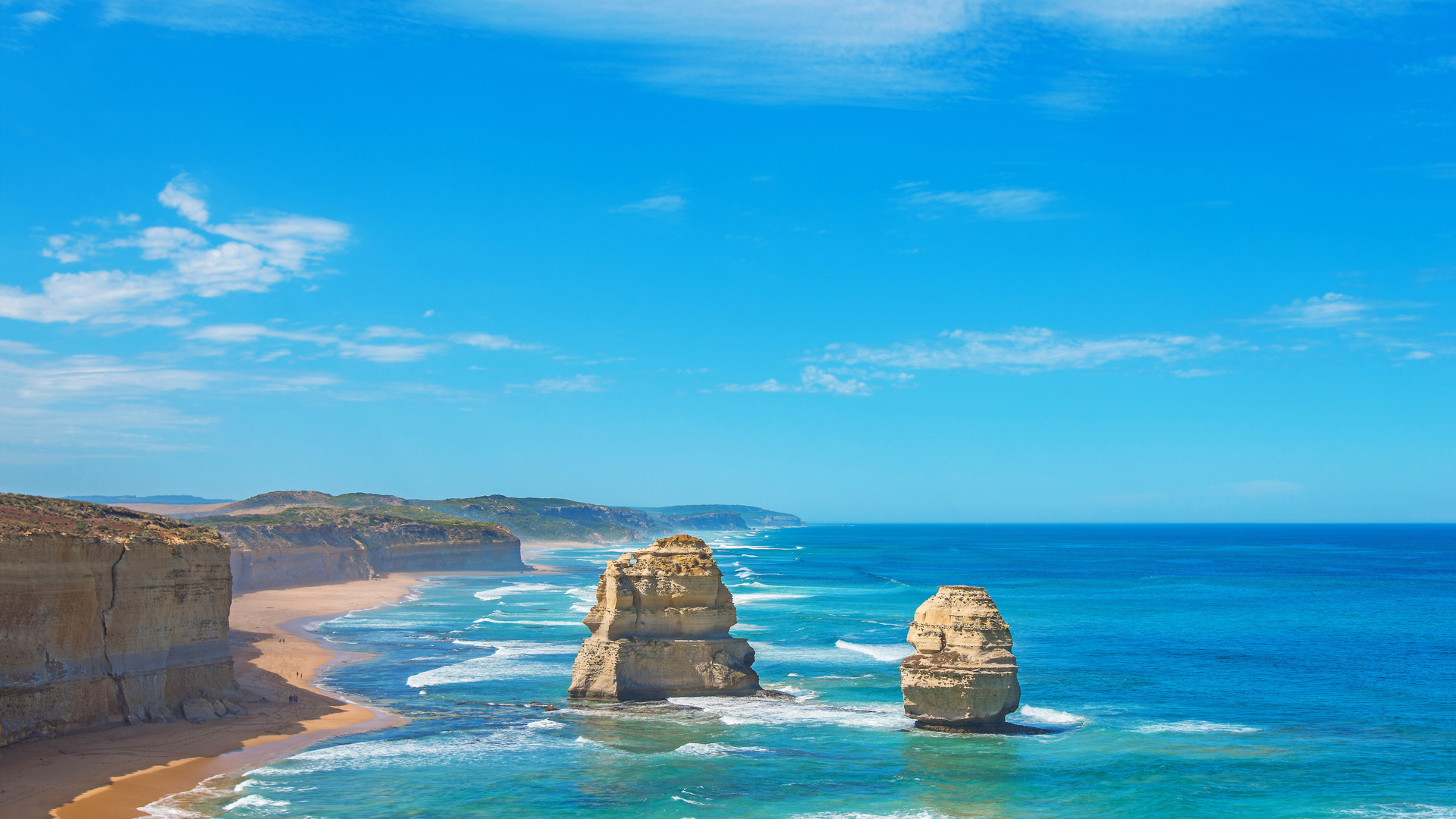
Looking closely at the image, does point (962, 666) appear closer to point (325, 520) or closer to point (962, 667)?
point (962, 667)

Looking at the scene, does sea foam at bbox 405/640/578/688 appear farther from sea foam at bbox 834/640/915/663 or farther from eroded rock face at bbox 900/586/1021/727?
eroded rock face at bbox 900/586/1021/727

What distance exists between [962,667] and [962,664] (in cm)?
6

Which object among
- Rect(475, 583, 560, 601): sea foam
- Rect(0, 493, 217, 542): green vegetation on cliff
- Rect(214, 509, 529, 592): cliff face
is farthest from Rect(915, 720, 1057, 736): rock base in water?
Rect(214, 509, 529, 592): cliff face

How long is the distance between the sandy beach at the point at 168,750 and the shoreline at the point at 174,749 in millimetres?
21

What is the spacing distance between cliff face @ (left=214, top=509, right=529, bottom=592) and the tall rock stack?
65.1 m

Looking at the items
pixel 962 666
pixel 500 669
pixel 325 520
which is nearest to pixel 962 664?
pixel 962 666

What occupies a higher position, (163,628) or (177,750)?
(163,628)

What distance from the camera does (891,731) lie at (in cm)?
2881

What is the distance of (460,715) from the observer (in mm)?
31562

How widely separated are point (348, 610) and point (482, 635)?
18831mm

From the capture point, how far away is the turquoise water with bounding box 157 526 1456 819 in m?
22.9

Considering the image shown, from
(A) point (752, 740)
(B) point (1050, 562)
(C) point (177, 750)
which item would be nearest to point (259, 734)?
(C) point (177, 750)

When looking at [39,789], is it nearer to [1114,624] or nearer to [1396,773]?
[1396,773]

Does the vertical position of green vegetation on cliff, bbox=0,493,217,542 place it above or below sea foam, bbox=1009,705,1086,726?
above
